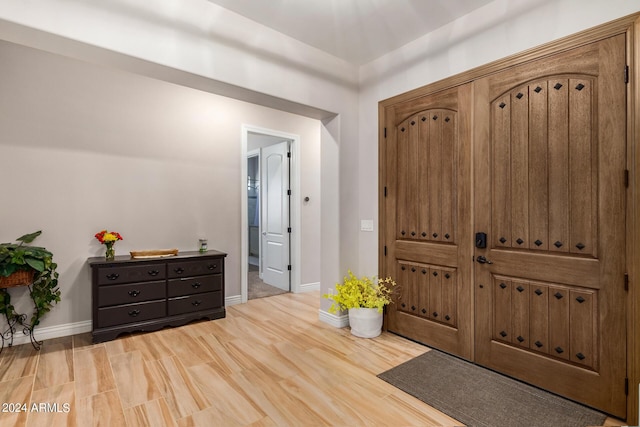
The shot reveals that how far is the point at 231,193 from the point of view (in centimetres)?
430

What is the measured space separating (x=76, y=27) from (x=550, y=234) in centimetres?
332

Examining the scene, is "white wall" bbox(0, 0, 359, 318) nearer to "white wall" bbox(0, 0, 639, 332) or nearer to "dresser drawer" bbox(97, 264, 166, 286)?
"white wall" bbox(0, 0, 639, 332)

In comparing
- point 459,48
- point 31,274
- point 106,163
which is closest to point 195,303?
point 31,274

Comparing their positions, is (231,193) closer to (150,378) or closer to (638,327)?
(150,378)

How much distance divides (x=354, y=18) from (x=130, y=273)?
314 cm

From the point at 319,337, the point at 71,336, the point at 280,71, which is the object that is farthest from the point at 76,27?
the point at 319,337

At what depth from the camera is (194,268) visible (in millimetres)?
3572

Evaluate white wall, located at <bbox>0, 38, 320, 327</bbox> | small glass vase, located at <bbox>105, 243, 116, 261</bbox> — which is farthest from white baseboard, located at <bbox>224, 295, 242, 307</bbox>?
small glass vase, located at <bbox>105, 243, 116, 261</bbox>

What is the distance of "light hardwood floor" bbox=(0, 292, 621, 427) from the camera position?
193 cm

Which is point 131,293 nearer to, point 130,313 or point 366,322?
point 130,313

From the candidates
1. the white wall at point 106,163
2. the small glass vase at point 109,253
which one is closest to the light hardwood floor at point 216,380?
the small glass vase at point 109,253

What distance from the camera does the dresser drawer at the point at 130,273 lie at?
10.1 ft

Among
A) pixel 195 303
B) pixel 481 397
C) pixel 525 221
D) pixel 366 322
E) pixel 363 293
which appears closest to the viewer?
pixel 481 397

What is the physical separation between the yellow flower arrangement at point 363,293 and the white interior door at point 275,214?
6.41ft
